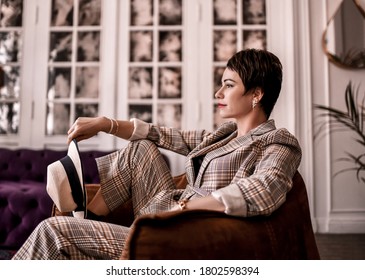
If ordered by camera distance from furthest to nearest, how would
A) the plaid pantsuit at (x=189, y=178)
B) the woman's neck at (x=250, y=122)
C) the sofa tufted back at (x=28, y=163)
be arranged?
the sofa tufted back at (x=28, y=163), the woman's neck at (x=250, y=122), the plaid pantsuit at (x=189, y=178)

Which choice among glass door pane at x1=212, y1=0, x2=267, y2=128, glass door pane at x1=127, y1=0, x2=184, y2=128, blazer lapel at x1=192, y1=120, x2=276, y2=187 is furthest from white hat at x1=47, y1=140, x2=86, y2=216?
glass door pane at x1=212, y1=0, x2=267, y2=128

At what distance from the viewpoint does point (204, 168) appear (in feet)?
4.00

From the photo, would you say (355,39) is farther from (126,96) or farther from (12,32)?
(12,32)

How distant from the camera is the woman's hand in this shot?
50.3 inches

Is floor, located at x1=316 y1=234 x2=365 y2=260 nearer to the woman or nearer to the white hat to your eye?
the woman

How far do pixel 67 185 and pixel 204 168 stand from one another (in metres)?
Result: 0.44

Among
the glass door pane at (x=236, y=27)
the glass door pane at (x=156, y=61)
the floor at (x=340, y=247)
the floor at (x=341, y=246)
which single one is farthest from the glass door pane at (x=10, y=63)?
the floor at (x=341, y=246)

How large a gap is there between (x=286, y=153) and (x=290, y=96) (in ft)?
6.29

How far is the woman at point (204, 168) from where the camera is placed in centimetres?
87

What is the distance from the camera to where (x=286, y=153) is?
3.38 feet

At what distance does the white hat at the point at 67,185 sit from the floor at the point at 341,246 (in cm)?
149

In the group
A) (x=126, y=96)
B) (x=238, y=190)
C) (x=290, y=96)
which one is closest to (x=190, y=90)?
(x=126, y=96)

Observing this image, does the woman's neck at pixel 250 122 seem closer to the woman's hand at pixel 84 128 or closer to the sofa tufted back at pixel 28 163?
the woman's hand at pixel 84 128

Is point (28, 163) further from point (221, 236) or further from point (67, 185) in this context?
point (221, 236)
